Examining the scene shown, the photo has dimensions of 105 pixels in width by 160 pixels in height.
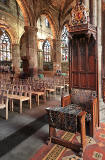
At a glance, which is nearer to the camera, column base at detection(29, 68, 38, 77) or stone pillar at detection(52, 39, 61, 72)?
column base at detection(29, 68, 38, 77)

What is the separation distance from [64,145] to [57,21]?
17.6m

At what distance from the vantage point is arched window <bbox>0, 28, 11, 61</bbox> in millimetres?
20000

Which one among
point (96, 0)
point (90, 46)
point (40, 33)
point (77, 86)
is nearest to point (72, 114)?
point (77, 86)

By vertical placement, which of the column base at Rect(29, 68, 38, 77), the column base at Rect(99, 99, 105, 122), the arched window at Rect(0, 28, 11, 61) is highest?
the arched window at Rect(0, 28, 11, 61)

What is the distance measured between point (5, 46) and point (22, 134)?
19.5 metres

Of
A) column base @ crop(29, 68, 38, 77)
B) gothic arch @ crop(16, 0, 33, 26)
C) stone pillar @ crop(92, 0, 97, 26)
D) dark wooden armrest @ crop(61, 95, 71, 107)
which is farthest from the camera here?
column base @ crop(29, 68, 38, 77)

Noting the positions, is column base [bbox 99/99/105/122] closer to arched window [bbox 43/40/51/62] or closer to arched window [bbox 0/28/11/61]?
arched window [bbox 0/28/11/61]

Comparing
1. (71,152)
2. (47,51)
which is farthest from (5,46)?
(71,152)

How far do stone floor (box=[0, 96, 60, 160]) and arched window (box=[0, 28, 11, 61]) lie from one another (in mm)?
17397

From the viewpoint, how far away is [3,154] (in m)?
2.67

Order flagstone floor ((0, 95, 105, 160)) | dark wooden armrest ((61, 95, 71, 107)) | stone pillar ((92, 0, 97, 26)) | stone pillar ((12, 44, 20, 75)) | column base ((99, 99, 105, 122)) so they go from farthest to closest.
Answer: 1. stone pillar ((12, 44, 20, 75))
2. stone pillar ((92, 0, 97, 26))
3. column base ((99, 99, 105, 122))
4. dark wooden armrest ((61, 95, 71, 107))
5. flagstone floor ((0, 95, 105, 160))

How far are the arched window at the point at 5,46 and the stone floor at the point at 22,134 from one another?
57.1 feet

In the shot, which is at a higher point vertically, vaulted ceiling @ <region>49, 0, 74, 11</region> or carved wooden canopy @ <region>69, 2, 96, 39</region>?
vaulted ceiling @ <region>49, 0, 74, 11</region>

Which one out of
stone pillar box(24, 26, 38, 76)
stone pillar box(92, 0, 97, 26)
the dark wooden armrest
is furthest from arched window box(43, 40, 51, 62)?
the dark wooden armrest
